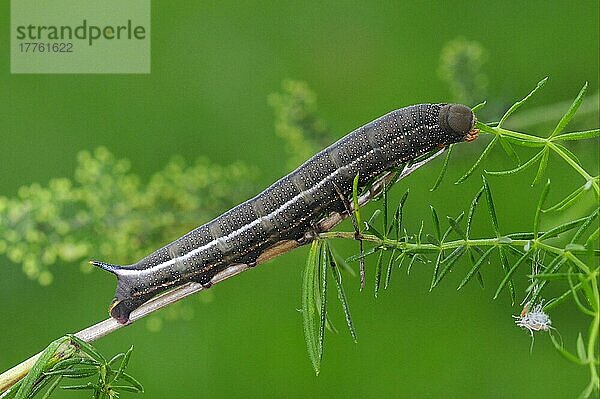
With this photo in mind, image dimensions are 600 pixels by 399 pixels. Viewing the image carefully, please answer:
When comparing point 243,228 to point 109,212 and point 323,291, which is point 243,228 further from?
point 109,212

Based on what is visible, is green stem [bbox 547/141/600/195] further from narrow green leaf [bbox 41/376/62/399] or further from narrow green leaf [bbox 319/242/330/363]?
narrow green leaf [bbox 41/376/62/399]

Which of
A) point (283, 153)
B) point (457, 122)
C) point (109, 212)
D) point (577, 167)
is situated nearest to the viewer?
point (577, 167)

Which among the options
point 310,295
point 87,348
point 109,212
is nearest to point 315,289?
point 310,295

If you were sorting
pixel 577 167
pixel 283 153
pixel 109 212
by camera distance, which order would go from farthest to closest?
pixel 283 153, pixel 109 212, pixel 577 167

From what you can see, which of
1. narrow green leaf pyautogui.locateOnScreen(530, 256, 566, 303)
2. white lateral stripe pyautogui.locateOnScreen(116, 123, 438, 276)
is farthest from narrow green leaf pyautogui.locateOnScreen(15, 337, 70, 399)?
narrow green leaf pyautogui.locateOnScreen(530, 256, 566, 303)

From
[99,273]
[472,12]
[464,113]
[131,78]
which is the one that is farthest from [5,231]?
[472,12]

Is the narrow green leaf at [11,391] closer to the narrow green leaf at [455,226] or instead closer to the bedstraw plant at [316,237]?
the bedstraw plant at [316,237]

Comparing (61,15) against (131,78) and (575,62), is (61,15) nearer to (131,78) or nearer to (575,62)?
(131,78)
